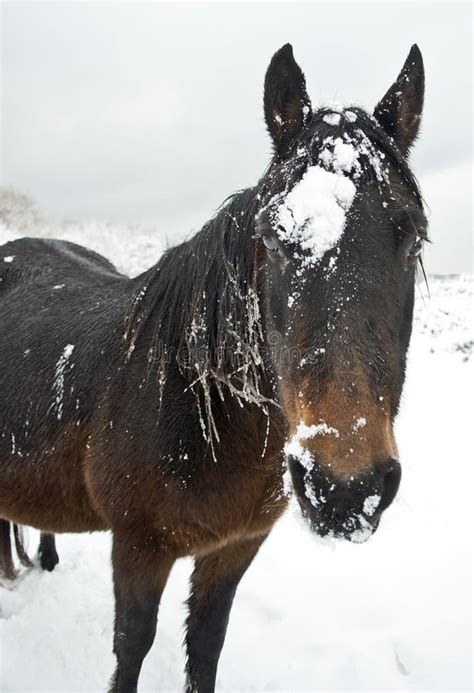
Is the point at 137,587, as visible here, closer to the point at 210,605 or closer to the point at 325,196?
the point at 210,605

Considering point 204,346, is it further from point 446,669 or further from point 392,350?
point 446,669

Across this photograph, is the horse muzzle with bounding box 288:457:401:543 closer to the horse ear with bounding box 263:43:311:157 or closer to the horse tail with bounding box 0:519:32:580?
the horse ear with bounding box 263:43:311:157

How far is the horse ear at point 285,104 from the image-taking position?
85.3 inches

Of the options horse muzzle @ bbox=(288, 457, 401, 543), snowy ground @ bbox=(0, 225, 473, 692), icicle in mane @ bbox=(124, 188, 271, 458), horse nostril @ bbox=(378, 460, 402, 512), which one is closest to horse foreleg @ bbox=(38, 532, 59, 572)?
snowy ground @ bbox=(0, 225, 473, 692)

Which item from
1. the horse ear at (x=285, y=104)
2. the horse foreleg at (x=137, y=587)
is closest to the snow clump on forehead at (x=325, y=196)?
the horse ear at (x=285, y=104)

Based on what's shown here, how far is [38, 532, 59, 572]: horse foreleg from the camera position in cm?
466

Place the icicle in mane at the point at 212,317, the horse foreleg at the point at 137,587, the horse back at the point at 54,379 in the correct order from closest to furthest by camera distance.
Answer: the icicle in mane at the point at 212,317 < the horse foreleg at the point at 137,587 < the horse back at the point at 54,379

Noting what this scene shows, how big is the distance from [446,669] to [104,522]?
241cm

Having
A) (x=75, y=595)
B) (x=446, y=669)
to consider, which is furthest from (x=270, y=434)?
(x=75, y=595)

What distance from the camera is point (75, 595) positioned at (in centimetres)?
434

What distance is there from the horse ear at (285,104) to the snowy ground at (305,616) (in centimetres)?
102

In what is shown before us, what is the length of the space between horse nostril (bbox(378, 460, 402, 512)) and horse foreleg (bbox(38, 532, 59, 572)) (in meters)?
3.84

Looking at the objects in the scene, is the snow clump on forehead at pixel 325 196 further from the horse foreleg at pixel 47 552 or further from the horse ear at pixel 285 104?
the horse foreleg at pixel 47 552

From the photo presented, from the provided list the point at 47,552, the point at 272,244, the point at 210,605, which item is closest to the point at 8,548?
the point at 47,552
